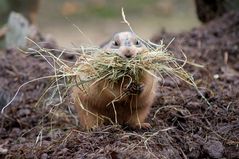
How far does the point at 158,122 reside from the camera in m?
4.79

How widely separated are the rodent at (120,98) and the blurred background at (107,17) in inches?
283

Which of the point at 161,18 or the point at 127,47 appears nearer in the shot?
the point at 127,47

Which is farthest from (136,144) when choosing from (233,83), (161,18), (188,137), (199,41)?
(161,18)

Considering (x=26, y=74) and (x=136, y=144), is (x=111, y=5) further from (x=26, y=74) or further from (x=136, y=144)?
(x=136, y=144)

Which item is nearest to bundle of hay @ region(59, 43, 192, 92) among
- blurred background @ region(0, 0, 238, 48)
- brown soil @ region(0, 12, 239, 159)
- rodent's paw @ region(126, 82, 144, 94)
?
rodent's paw @ region(126, 82, 144, 94)

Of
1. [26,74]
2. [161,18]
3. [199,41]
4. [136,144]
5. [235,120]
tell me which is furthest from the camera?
[161,18]

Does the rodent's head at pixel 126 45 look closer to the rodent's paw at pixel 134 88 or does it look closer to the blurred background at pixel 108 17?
the rodent's paw at pixel 134 88

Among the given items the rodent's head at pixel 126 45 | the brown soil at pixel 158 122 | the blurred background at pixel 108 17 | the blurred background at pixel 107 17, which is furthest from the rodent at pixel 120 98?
the blurred background at pixel 108 17

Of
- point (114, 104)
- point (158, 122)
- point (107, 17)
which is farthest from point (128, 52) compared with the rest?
point (107, 17)

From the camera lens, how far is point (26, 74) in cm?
642

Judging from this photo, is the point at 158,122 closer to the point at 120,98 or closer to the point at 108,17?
the point at 120,98

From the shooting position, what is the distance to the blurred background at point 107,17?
12.5m

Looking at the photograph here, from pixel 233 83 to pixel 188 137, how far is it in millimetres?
1447

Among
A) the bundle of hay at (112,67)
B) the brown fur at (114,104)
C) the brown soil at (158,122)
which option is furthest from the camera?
the brown fur at (114,104)
